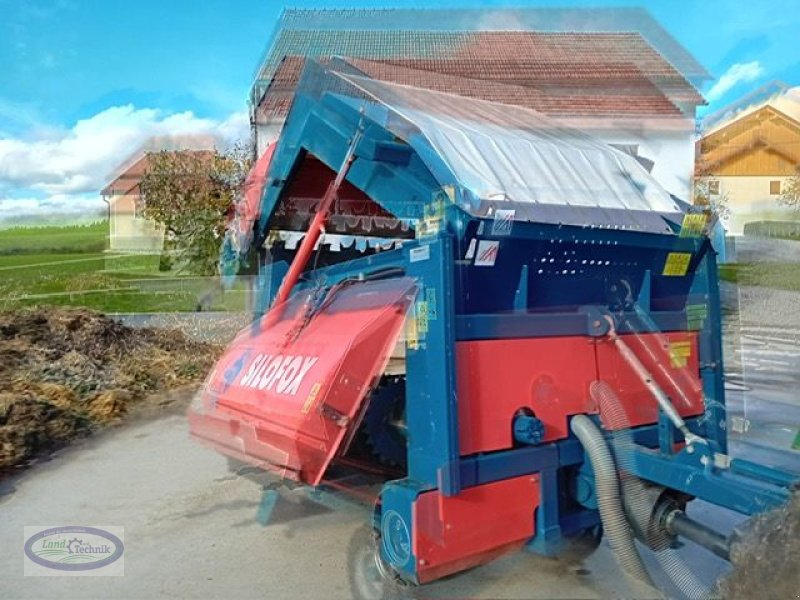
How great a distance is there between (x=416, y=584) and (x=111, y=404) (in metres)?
4.18

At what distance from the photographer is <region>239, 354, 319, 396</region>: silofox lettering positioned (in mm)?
2166

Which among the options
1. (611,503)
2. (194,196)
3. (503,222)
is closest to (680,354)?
(611,503)

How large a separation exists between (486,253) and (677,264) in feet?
2.63

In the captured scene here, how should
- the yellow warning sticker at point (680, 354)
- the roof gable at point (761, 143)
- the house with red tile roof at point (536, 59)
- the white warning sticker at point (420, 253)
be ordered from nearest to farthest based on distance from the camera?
the roof gable at point (761, 143)
the house with red tile roof at point (536, 59)
the white warning sticker at point (420, 253)
the yellow warning sticker at point (680, 354)

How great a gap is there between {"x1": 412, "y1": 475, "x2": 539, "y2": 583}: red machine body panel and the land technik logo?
1.25 metres

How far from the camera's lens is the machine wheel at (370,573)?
2.17 meters

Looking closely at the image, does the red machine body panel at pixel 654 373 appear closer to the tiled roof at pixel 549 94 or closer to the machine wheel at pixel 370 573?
the machine wheel at pixel 370 573

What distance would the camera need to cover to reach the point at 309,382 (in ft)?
6.81

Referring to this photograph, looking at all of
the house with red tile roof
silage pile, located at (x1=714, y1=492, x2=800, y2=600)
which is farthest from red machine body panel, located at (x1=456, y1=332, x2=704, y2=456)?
the house with red tile roof

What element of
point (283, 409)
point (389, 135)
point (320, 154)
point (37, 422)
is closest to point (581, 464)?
point (283, 409)

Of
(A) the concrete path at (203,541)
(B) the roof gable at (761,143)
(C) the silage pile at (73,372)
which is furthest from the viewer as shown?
(C) the silage pile at (73,372)

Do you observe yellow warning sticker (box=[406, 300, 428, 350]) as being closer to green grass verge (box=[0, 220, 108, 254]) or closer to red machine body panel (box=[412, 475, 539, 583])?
red machine body panel (box=[412, 475, 539, 583])

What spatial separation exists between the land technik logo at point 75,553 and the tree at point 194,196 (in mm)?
1153

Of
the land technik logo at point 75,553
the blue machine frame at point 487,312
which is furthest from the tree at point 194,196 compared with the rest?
the land technik logo at point 75,553
